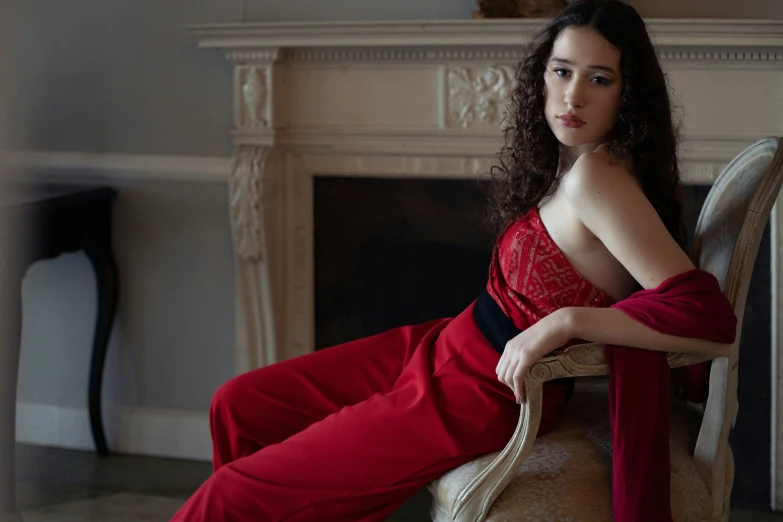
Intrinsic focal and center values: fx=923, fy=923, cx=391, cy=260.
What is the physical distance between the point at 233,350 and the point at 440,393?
4.78ft

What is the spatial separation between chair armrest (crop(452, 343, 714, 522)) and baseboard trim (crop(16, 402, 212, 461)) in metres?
1.63

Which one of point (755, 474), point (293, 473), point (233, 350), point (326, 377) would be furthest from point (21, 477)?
point (755, 474)

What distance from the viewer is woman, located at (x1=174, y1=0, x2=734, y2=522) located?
4.59ft

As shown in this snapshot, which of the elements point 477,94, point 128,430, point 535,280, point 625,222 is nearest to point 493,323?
point 535,280

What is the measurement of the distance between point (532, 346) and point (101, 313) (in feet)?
6.13

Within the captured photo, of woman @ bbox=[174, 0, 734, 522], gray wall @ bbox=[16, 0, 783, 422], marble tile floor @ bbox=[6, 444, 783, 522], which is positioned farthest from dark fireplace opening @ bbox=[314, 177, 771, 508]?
woman @ bbox=[174, 0, 734, 522]

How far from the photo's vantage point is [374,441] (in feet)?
4.91

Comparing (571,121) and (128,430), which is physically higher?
(571,121)

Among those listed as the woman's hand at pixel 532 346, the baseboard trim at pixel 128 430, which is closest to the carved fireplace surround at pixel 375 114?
the baseboard trim at pixel 128 430

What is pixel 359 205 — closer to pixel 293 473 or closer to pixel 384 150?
pixel 384 150

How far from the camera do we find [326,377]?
1.77m

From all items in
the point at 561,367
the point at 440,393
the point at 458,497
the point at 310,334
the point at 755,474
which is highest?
the point at 561,367

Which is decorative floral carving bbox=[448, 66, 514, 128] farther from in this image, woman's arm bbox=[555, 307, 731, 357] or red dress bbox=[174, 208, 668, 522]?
woman's arm bbox=[555, 307, 731, 357]

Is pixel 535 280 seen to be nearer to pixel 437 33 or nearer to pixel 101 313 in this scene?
pixel 437 33
